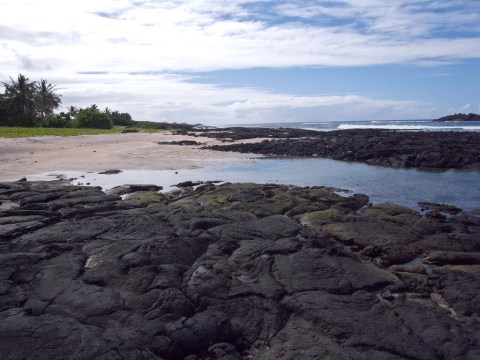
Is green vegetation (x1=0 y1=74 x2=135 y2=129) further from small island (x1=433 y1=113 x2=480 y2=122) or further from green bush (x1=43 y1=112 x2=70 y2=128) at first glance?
small island (x1=433 y1=113 x2=480 y2=122)

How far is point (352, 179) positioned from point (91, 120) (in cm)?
6778

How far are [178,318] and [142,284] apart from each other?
1.37m

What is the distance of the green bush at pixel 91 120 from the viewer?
259 ft

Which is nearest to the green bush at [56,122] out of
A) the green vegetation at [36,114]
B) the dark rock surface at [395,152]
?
the green vegetation at [36,114]

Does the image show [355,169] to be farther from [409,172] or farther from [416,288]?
[416,288]

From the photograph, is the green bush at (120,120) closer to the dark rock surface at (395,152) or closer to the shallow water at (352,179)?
→ the dark rock surface at (395,152)

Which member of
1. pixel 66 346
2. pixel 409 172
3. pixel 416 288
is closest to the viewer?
pixel 66 346

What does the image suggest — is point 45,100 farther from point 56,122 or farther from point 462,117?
point 462,117

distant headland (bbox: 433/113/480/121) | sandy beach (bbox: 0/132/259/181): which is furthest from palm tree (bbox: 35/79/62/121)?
distant headland (bbox: 433/113/480/121)

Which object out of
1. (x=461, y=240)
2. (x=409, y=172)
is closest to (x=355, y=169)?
(x=409, y=172)

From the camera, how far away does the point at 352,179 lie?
23.2 meters

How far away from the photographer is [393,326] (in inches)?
253

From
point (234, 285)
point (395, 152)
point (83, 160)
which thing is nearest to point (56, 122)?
point (83, 160)

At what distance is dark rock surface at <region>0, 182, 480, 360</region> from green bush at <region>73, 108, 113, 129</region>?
231ft
